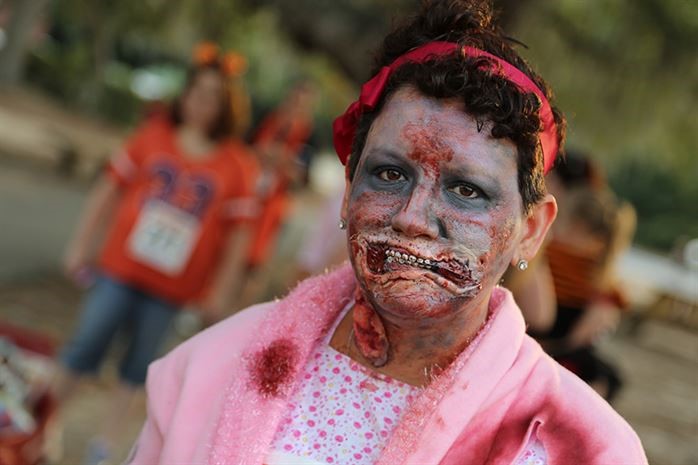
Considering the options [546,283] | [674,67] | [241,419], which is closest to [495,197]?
[241,419]

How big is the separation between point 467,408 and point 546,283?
2.15 meters

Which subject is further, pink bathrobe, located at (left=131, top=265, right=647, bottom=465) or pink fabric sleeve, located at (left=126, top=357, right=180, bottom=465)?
pink fabric sleeve, located at (left=126, top=357, right=180, bottom=465)

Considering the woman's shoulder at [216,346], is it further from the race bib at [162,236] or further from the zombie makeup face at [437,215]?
the race bib at [162,236]

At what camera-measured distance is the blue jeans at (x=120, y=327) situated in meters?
3.79

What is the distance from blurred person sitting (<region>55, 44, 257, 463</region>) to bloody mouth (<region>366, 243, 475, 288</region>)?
2.46 metres

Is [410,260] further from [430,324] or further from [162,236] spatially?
[162,236]

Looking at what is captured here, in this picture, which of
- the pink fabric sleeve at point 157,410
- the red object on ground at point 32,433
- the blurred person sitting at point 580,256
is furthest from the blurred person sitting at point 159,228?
the pink fabric sleeve at point 157,410

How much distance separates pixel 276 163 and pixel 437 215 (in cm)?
472

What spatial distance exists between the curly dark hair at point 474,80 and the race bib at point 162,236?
7.54 ft

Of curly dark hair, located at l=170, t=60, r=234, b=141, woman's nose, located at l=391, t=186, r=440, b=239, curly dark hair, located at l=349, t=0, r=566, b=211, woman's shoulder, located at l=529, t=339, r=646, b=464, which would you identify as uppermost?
curly dark hair, located at l=170, t=60, r=234, b=141

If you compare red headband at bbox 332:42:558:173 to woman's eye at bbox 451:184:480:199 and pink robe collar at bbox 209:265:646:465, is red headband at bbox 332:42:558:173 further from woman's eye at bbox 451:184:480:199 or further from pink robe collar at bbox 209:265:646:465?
pink robe collar at bbox 209:265:646:465

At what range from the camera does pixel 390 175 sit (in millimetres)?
1490

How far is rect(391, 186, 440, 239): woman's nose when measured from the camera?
1.41 m

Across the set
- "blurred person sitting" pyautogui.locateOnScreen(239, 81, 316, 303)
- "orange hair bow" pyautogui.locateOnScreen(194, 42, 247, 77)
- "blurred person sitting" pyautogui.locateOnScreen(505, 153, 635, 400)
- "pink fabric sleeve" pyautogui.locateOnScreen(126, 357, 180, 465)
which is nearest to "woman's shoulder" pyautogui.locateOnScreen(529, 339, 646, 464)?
"pink fabric sleeve" pyautogui.locateOnScreen(126, 357, 180, 465)
